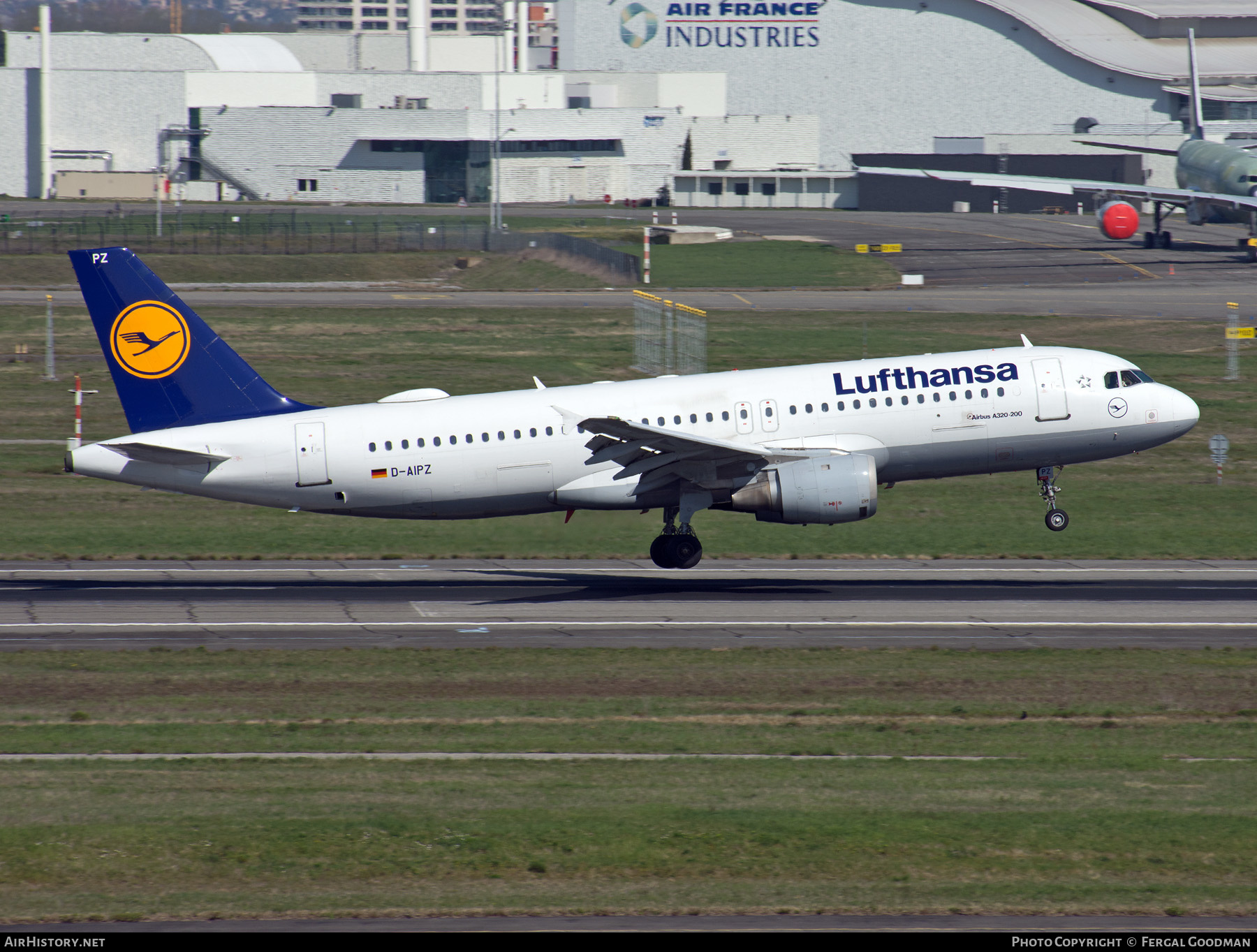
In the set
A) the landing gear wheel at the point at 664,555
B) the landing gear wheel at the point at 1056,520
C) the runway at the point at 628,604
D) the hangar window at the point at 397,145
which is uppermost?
the hangar window at the point at 397,145

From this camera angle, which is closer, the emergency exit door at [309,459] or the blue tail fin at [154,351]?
the blue tail fin at [154,351]

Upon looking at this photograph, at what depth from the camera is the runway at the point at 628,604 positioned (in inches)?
1212

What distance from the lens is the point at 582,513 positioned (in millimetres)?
36812

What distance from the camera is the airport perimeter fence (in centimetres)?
10200

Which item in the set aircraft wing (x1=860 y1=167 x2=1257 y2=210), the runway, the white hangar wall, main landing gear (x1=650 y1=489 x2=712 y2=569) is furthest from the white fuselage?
the white hangar wall

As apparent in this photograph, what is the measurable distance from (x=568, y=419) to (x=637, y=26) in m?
152

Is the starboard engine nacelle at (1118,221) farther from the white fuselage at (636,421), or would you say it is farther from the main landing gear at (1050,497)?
the main landing gear at (1050,497)

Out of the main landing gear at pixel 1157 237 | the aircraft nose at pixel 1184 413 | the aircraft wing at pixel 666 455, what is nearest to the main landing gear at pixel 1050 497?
the aircraft nose at pixel 1184 413

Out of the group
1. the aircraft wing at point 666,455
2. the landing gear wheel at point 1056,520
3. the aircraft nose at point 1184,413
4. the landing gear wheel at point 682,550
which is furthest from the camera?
the landing gear wheel at point 682,550

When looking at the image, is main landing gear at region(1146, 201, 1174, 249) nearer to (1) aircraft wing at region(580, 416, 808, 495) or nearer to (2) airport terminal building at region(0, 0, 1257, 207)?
(2) airport terminal building at region(0, 0, 1257, 207)

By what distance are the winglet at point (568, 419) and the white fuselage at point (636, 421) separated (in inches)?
3.2

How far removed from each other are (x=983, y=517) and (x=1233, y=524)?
731cm

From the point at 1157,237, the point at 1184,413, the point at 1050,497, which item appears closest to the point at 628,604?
the point at 1050,497
